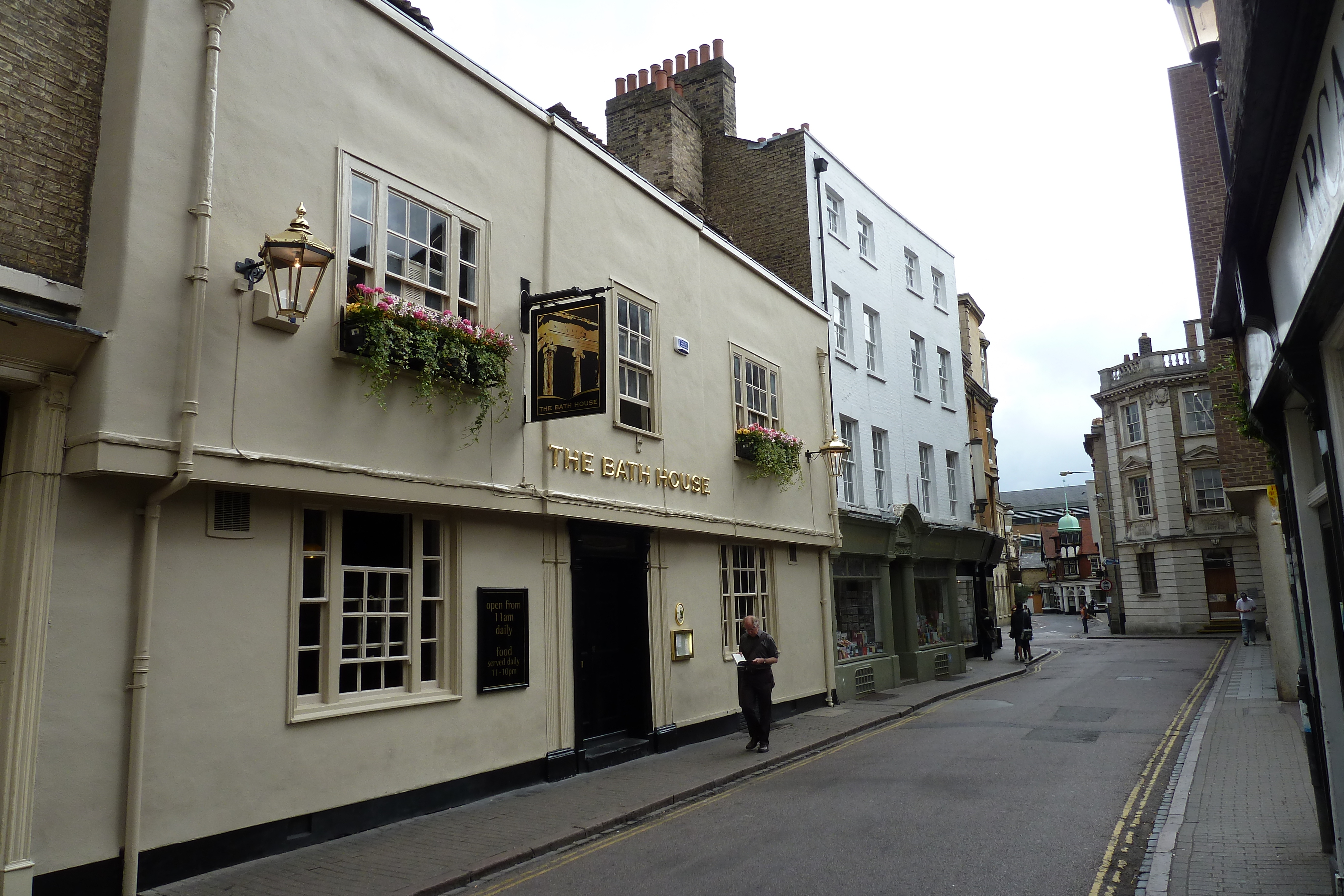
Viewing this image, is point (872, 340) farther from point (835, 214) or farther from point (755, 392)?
point (755, 392)

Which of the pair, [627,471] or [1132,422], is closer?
[627,471]

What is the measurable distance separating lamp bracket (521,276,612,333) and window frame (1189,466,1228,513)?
135 ft

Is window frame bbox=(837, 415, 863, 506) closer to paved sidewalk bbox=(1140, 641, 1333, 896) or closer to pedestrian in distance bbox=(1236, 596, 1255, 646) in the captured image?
paved sidewalk bbox=(1140, 641, 1333, 896)

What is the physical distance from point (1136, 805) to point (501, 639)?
659cm

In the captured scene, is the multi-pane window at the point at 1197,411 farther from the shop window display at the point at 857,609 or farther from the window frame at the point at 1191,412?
the shop window display at the point at 857,609

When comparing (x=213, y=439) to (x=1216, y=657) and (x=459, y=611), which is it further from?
(x=1216, y=657)

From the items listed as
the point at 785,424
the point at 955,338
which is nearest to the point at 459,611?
the point at 785,424

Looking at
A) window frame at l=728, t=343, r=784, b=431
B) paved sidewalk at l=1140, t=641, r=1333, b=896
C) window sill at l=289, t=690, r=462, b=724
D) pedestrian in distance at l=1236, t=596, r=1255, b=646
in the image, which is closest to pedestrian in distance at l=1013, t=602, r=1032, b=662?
pedestrian in distance at l=1236, t=596, r=1255, b=646

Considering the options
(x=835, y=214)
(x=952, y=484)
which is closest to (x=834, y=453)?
(x=835, y=214)

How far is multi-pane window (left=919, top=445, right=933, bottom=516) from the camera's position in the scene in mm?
23609

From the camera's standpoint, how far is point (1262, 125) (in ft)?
14.7

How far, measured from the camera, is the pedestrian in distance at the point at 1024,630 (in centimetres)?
2600

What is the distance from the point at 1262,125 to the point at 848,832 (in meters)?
6.31

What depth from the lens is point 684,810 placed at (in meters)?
9.40
